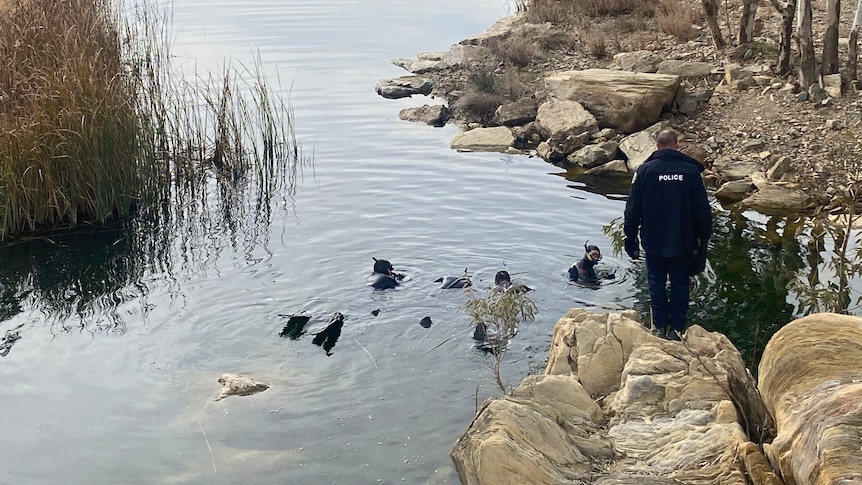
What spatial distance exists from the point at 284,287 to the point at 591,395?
481 centimetres

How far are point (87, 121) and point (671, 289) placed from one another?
8.11 m

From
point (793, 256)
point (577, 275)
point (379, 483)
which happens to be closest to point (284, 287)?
point (577, 275)

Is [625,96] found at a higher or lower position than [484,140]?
higher

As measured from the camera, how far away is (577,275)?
10.2 m

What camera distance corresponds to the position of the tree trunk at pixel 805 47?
15336mm

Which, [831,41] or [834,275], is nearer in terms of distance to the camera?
[834,275]

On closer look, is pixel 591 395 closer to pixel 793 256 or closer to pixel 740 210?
pixel 793 256

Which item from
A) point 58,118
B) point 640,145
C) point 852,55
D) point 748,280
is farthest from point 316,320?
point 852,55

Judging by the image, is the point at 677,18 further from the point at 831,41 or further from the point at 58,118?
the point at 58,118

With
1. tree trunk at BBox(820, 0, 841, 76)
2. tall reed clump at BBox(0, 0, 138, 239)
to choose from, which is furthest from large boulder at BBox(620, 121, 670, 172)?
tall reed clump at BBox(0, 0, 138, 239)

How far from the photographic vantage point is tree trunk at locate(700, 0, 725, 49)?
18891 mm

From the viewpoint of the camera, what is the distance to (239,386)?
7883mm

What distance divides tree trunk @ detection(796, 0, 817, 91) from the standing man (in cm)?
883

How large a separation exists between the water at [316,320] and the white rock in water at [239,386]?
3.9 inches
